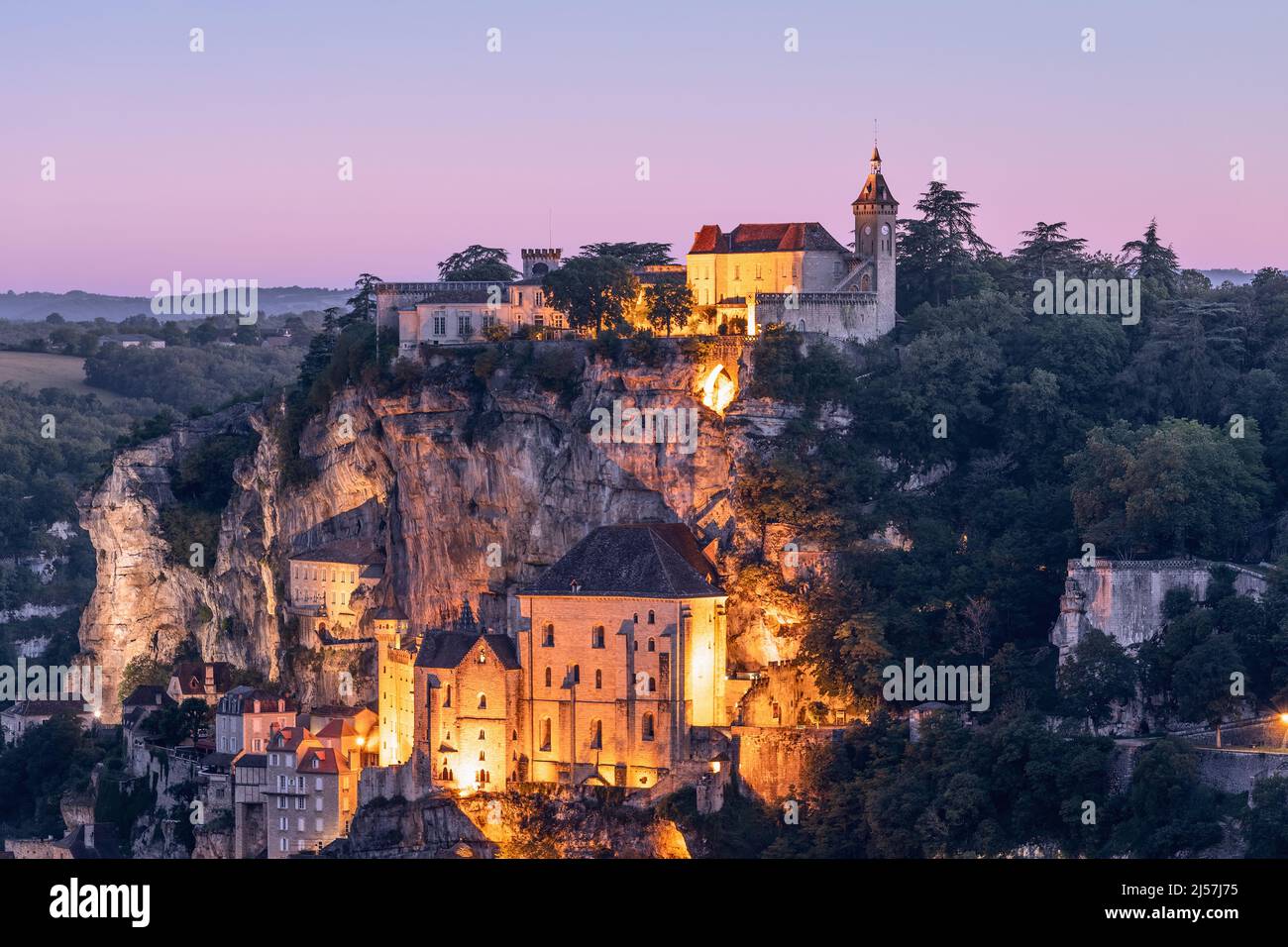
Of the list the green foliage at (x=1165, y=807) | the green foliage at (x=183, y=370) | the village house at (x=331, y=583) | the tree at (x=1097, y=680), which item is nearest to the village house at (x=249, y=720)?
the village house at (x=331, y=583)

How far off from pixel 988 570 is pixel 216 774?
2827cm

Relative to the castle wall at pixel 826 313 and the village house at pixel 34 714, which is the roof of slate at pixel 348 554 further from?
the castle wall at pixel 826 313

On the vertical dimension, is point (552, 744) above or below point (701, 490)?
below

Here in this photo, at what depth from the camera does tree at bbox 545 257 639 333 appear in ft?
275

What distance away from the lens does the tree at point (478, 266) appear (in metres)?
102

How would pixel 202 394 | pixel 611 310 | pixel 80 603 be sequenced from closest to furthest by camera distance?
1. pixel 611 310
2. pixel 80 603
3. pixel 202 394

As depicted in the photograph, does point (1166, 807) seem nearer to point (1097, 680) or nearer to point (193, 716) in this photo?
point (1097, 680)

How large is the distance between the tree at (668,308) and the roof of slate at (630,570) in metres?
11.8

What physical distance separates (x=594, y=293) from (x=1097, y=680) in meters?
26.6

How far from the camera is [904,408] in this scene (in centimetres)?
7831

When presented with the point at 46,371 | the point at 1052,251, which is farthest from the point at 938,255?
the point at 46,371
